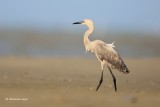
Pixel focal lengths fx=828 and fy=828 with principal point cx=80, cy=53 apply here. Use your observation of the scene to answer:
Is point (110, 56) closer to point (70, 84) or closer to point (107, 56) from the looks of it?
point (107, 56)

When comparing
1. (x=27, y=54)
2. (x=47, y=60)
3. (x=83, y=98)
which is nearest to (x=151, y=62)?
(x=47, y=60)

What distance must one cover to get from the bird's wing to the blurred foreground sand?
642 millimetres

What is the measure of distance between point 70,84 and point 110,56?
200cm

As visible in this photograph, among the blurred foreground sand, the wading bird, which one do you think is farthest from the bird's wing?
the blurred foreground sand

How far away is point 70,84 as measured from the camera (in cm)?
2264

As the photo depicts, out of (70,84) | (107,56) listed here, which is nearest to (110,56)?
(107,56)

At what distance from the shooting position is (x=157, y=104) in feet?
57.2

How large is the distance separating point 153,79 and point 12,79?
5.09 m

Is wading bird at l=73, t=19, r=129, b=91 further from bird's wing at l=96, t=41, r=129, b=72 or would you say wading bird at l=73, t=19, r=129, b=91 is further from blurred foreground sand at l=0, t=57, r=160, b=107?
blurred foreground sand at l=0, t=57, r=160, b=107

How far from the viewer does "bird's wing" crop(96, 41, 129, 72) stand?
2100 cm

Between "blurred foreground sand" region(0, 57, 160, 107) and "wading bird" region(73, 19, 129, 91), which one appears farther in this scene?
"wading bird" region(73, 19, 129, 91)

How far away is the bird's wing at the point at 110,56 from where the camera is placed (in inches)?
827

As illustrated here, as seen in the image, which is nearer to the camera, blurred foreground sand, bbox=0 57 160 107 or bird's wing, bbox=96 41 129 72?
blurred foreground sand, bbox=0 57 160 107

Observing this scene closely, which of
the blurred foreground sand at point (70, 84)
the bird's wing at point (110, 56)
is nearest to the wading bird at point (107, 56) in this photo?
the bird's wing at point (110, 56)
